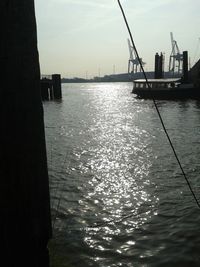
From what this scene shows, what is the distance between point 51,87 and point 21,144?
5687cm

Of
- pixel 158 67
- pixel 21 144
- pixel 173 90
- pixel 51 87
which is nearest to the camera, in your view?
pixel 21 144

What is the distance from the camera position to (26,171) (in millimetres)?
2518

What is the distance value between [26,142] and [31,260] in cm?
92

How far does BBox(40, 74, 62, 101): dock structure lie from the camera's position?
56.2 m

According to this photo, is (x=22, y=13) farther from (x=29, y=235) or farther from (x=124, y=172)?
(x=124, y=172)

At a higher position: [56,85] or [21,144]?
[21,144]

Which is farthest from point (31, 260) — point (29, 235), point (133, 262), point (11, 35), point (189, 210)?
point (189, 210)

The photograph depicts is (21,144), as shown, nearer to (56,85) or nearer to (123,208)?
(123,208)

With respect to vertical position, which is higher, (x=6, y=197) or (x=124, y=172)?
(x=6, y=197)

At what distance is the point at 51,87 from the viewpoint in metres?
58.3

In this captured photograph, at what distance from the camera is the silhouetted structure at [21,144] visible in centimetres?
231

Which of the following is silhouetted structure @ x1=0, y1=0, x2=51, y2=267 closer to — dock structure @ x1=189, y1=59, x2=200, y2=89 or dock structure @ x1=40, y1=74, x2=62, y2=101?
dock structure @ x1=189, y1=59, x2=200, y2=89

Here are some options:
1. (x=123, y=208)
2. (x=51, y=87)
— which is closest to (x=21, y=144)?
(x=123, y=208)

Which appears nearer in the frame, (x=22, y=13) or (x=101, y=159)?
(x=22, y=13)
